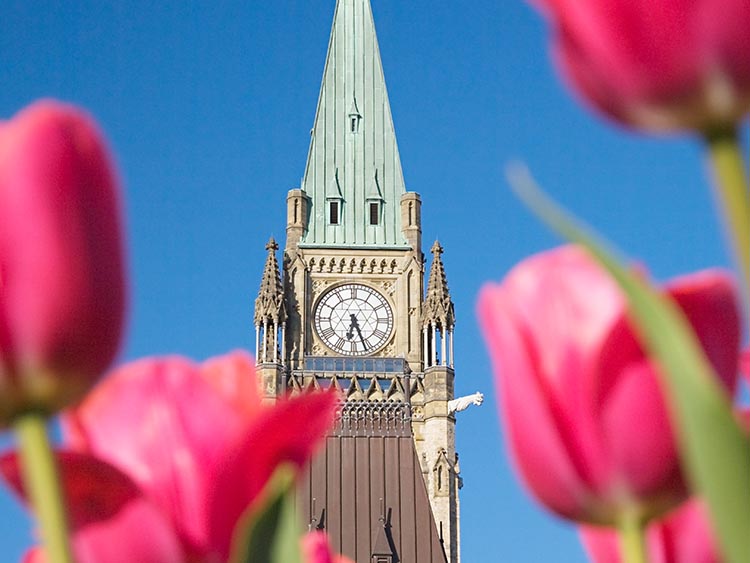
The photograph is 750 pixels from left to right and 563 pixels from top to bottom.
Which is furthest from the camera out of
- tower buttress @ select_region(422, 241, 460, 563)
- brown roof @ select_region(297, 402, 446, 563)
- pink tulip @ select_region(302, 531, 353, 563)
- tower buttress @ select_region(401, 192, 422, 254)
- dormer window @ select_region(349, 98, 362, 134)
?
dormer window @ select_region(349, 98, 362, 134)

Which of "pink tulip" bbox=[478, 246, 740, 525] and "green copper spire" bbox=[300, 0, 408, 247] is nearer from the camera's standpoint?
"pink tulip" bbox=[478, 246, 740, 525]

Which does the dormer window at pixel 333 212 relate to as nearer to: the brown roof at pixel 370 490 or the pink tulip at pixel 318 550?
the brown roof at pixel 370 490

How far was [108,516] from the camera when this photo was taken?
3.10ft

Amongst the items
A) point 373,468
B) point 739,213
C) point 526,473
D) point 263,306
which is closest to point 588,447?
point 526,473

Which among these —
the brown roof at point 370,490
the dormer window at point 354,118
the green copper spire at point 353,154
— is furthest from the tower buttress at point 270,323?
the brown roof at point 370,490

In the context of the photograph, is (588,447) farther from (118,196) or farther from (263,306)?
(263,306)

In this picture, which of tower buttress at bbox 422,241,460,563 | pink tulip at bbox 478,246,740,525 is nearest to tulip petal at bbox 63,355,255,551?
pink tulip at bbox 478,246,740,525

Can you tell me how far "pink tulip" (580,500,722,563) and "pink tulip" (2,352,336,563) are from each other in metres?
0.25

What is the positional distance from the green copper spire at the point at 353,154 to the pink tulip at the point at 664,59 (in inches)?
1936

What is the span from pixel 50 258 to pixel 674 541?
1.76ft

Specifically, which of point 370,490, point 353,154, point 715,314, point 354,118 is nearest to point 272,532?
point 715,314

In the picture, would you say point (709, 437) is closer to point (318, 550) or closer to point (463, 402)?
point (318, 550)

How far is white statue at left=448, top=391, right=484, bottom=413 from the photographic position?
1828 inches

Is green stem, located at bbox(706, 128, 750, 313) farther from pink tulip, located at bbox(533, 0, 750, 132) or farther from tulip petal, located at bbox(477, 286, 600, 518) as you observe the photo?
tulip petal, located at bbox(477, 286, 600, 518)
